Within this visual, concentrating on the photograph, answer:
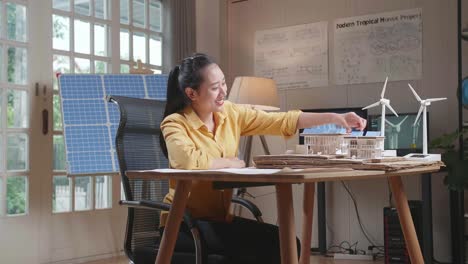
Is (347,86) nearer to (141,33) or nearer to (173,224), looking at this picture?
(141,33)

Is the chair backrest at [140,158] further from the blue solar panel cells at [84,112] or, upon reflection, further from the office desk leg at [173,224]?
the blue solar panel cells at [84,112]

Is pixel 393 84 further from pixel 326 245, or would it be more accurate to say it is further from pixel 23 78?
pixel 23 78

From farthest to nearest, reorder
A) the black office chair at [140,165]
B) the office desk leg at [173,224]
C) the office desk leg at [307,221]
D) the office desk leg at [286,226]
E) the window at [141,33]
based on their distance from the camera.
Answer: the window at [141,33], the office desk leg at [307,221], the black office chair at [140,165], the office desk leg at [173,224], the office desk leg at [286,226]

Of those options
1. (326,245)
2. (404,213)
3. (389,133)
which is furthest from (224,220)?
(326,245)

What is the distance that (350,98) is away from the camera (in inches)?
173

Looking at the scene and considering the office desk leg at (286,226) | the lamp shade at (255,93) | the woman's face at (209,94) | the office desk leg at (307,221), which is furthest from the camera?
the lamp shade at (255,93)

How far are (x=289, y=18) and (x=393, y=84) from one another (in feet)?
3.58

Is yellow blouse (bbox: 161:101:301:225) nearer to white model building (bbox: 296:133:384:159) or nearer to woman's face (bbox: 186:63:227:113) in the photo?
woman's face (bbox: 186:63:227:113)

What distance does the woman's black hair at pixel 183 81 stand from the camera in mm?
1877

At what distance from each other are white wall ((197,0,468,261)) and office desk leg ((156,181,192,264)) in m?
2.88

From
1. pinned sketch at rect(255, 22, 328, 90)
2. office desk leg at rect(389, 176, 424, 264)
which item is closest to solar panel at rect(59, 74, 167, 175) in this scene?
pinned sketch at rect(255, 22, 328, 90)

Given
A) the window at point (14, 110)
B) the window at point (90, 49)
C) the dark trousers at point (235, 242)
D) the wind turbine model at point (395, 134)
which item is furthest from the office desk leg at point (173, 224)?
the wind turbine model at point (395, 134)

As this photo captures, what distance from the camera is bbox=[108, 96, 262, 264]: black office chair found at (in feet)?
6.71

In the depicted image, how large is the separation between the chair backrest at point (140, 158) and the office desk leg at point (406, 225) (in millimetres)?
913
